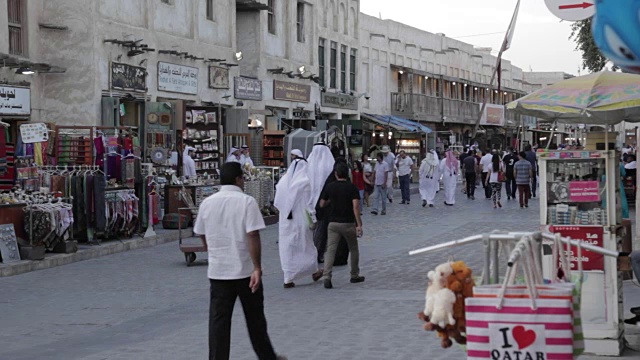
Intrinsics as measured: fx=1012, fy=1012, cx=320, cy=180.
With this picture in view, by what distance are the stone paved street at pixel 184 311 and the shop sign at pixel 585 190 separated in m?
1.89

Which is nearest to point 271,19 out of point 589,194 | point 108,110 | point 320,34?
point 320,34

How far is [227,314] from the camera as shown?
8.12 meters

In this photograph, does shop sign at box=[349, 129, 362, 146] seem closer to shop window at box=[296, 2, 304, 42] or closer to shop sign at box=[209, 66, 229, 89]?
shop window at box=[296, 2, 304, 42]

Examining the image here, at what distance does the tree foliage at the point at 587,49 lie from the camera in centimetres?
3105

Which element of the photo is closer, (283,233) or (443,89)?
(283,233)

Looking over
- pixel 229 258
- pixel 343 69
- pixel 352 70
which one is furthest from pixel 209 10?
pixel 229 258

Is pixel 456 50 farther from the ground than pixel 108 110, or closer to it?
farther from the ground

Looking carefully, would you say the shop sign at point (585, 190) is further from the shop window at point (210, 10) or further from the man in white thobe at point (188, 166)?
the shop window at point (210, 10)

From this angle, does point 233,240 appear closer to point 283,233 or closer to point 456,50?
point 283,233

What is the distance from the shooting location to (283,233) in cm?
1433

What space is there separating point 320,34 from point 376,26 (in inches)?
504

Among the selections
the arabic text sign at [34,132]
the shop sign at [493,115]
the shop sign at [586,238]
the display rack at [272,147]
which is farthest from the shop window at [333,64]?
the shop sign at [586,238]

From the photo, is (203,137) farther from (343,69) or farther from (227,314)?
(227,314)

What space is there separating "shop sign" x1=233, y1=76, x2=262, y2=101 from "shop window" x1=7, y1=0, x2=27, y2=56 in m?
11.4
